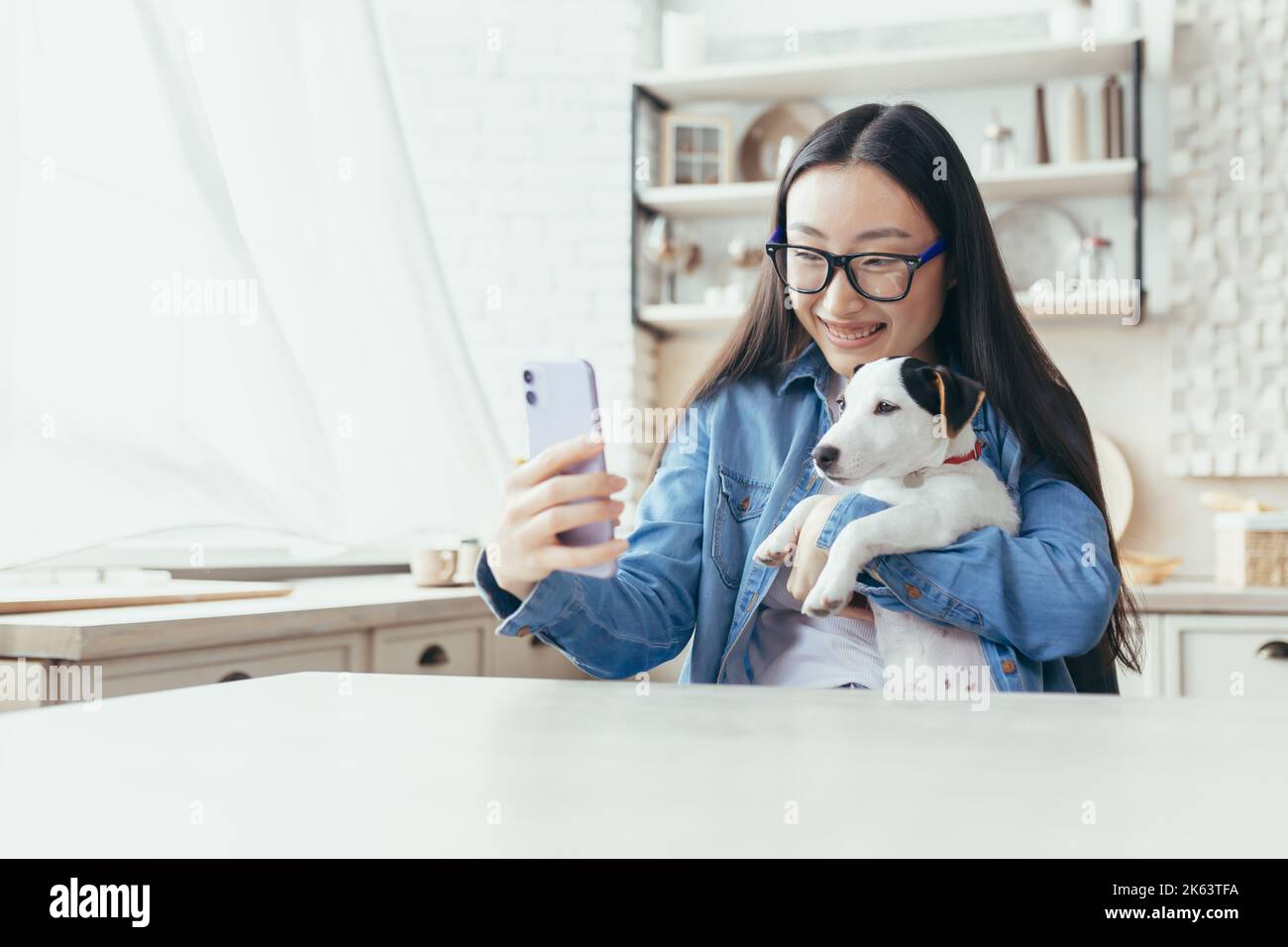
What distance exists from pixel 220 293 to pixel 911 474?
49.0 inches

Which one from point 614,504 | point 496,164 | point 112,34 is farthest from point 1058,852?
point 496,164

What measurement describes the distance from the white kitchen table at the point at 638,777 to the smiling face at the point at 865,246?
1.62 feet

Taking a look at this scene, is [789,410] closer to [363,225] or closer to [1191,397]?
[363,225]

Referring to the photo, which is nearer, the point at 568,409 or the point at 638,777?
the point at 638,777

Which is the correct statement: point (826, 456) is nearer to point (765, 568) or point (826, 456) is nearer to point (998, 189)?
point (765, 568)

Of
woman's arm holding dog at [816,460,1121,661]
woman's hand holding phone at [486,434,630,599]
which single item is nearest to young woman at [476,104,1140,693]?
woman's arm holding dog at [816,460,1121,661]

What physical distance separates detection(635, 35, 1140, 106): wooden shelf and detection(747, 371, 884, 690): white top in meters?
2.23

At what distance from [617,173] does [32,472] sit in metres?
2.01

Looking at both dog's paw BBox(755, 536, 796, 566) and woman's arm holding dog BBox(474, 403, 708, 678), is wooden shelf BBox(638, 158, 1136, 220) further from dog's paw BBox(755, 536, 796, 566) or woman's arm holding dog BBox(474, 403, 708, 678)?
dog's paw BBox(755, 536, 796, 566)

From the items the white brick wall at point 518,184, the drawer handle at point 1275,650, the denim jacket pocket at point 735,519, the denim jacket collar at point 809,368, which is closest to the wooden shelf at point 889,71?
the white brick wall at point 518,184

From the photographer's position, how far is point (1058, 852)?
1.29 feet

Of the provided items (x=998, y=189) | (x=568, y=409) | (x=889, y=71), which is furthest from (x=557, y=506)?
(x=889, y=71)

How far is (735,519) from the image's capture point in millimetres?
1216
